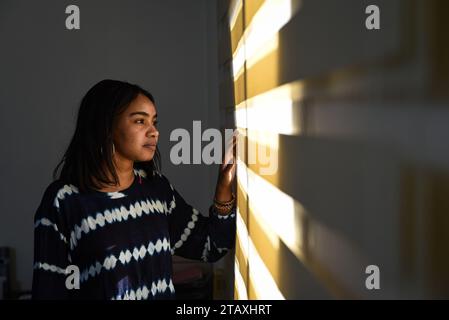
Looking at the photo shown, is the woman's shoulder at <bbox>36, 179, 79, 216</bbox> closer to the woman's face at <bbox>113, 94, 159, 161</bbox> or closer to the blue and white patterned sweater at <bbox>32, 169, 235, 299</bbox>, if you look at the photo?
the blue and white patterned sweater at <bbox>32, 169, 235, 299</bbox>

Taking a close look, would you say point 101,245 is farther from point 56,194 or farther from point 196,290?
point 196,290

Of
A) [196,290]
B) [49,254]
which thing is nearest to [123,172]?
[49,254]

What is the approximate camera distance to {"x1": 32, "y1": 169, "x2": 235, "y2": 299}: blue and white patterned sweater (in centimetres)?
126

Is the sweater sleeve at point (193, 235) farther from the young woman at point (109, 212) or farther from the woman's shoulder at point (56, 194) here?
the woman's shoulder at point (56, 194)

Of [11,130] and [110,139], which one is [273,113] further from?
[11,130]

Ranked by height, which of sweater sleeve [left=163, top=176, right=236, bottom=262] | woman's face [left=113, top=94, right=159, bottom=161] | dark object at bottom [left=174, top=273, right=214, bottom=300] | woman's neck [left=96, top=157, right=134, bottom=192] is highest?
woman's face [left=113, top=94, right=159, bottom=161]

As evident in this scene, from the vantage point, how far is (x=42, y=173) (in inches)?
111

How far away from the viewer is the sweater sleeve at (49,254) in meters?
1.25

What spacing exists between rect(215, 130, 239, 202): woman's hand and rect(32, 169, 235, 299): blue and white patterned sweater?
184 mm

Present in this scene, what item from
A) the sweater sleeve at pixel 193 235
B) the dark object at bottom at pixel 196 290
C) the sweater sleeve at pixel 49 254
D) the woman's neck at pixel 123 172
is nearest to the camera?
the sweater sleeve at pixel 49 254

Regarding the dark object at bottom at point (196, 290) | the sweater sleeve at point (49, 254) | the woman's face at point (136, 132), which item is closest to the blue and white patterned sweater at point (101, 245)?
the sweater sleeve at point (49, 254)

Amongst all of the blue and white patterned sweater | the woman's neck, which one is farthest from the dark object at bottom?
the woman's neck

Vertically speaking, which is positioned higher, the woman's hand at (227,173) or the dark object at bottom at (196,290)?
the woman's hand at (227,173)

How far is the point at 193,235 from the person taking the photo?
1.54 metres
